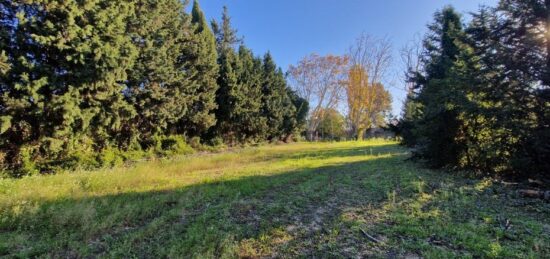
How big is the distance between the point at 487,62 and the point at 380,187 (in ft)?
16.3

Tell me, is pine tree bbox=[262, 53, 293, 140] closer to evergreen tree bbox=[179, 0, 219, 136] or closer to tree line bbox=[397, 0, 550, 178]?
evergreen tree bbox=[179, 0, 219, 136]

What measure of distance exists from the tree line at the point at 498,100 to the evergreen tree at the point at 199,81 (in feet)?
44.2

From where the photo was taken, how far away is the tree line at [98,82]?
9.42 meters

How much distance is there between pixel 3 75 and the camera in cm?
884

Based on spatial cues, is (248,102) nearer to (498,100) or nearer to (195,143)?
(195,143)

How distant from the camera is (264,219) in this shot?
4707mm

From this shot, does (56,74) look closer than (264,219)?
No

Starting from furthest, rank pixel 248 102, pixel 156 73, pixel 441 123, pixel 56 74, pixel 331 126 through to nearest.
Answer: pixel 331 126 < pixel 248 102 < pixel 156 73 < pixel 56 74 < pixel 441 123

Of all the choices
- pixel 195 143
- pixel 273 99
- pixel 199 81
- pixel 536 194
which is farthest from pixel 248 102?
pixel 536 194

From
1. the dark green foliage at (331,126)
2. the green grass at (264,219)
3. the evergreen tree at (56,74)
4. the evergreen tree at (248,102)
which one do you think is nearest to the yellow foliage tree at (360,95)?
the dark green foliage at (331,126)

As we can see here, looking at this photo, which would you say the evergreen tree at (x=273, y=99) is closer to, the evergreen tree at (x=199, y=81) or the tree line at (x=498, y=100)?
the evergreen tree at (x=199, y=81)

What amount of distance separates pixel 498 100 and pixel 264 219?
753 cm

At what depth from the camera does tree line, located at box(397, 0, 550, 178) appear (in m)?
7.00

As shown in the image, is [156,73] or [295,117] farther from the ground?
[156,73]
